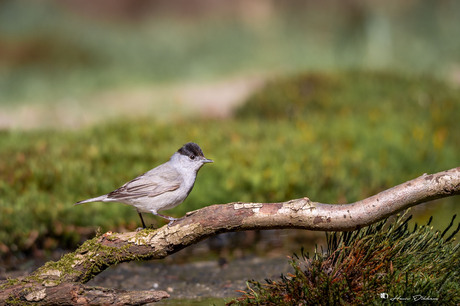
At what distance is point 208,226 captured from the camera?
14.7ft

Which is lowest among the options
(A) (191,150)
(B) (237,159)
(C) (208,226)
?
(C) (208,226)

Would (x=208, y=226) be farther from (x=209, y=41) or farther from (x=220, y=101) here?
(x=209, y=41)

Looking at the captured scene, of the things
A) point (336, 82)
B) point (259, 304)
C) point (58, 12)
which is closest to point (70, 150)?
point (259, 304)

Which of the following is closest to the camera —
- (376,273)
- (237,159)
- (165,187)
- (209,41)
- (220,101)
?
(376,273)

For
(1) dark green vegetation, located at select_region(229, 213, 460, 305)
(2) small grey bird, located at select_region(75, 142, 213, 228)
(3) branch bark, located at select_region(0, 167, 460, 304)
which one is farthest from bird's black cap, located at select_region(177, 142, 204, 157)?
(1) dark green vegetation, located at select_region(229, 213, 460, 305)

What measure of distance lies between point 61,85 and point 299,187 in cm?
942

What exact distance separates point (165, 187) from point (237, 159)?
167 inches

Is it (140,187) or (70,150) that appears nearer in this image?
(140,187)

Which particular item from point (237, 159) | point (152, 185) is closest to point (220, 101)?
point (237, 159)

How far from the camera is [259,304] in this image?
15.3 feet

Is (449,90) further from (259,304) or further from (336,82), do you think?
(259,304)

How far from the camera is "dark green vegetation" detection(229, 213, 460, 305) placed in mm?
4410

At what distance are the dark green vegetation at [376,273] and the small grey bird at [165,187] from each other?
82 centimetres

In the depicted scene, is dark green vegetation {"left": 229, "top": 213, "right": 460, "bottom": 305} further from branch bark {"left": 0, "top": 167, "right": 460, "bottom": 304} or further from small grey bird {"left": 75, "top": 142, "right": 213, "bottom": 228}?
small grey bird {"left": 75, "top": 142, "right": 213, "bottom": 228}
